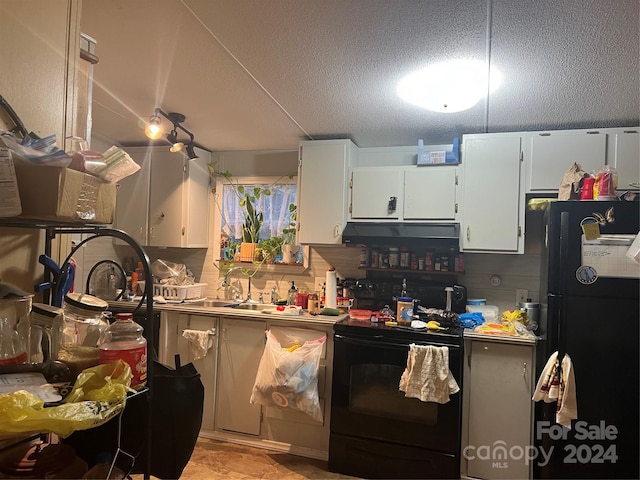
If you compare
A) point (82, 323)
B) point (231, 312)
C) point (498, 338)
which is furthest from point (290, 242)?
point (82, 323)

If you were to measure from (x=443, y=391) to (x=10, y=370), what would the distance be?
210 cm

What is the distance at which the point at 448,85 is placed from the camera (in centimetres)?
205

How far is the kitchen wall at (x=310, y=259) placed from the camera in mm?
2943

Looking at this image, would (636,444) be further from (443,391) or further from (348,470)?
(348,470)

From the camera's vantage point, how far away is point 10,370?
0.75 metres

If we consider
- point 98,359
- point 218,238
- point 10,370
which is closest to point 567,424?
point 98,359

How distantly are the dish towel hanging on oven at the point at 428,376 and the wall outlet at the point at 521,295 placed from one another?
3.01 ft

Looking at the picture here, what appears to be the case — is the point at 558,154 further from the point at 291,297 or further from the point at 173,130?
the point at 173,130

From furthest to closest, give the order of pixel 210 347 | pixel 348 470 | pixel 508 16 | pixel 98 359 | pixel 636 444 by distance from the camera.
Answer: pixel 210 347 → pixel 348 470 → pixel 636 444 → pixel 508 16 → pixel 98 359

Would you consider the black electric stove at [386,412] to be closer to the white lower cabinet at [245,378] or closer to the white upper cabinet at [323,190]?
the white lower cabinet at [245,378]

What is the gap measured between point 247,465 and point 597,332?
2.17m

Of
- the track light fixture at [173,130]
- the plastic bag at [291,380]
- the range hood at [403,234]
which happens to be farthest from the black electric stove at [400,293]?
the track light fixture at [173,130]

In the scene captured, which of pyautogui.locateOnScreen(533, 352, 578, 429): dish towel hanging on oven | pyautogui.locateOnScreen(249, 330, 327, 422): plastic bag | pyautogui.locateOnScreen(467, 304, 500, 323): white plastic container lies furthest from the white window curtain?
pyautogui.locateOnScreen(533, 352, 578, 429): dish towel hanging on oven

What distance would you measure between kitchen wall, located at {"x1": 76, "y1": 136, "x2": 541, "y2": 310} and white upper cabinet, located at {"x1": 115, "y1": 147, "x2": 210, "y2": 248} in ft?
0.70
